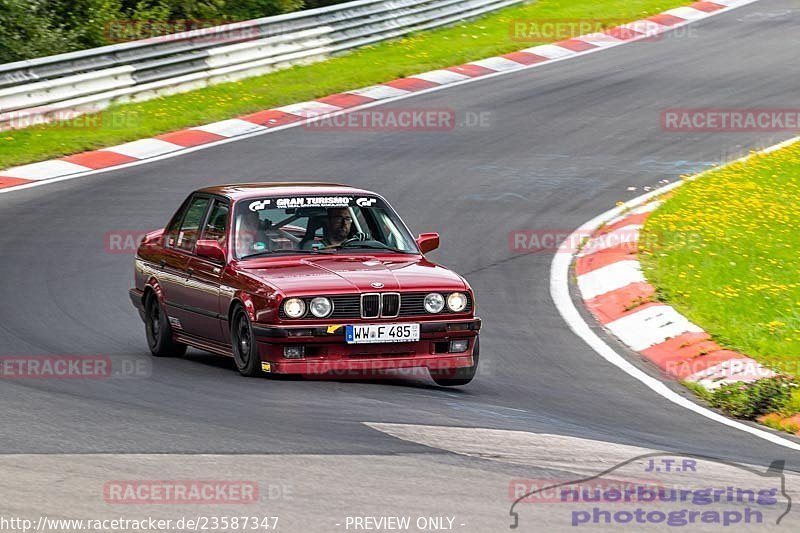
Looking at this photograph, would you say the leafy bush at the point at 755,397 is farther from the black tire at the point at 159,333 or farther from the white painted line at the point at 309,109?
the white painted line at the point at 309,109

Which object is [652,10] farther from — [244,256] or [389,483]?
[389,483]

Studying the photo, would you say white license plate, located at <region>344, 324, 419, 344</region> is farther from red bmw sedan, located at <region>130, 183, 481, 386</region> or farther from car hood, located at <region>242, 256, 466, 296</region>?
car hood, located at <region>242, 256, 466, 296</region>

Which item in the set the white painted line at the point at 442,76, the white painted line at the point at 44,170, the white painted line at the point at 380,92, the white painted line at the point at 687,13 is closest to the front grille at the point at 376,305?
the white painted line at the point at 44,170

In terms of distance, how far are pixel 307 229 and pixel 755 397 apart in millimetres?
3383

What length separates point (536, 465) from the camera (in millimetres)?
6664

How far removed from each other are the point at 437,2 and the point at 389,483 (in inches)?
876

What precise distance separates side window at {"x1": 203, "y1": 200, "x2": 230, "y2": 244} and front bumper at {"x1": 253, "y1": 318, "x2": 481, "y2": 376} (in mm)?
1331

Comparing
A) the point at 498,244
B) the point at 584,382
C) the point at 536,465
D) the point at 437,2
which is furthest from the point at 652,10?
the point at 536,465

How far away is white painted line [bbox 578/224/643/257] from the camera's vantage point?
14.4 metres

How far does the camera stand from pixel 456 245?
1483 centimetres

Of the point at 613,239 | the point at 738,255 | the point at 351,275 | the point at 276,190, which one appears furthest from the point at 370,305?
→ the point at 613,239

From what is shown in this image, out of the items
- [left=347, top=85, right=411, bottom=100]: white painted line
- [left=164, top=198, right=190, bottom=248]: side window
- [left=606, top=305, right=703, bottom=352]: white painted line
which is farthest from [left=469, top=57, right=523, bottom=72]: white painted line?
[left=164, top=198, right=190, bottom=248]: side window

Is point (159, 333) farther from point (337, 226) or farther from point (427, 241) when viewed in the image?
point (427, 241)

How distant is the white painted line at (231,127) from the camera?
2023cm
